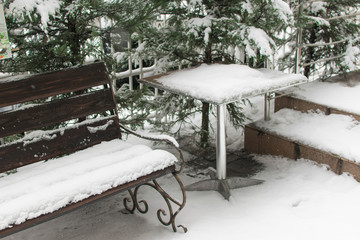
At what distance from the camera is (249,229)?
281 cm

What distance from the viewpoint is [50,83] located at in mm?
2920

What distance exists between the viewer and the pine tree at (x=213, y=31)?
3303 millimetres

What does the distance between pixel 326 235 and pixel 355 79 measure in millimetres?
2225

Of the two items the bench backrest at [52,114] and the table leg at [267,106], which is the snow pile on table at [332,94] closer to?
the table leg at [267,106]

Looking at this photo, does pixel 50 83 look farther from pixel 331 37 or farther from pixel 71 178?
pixel 331 37

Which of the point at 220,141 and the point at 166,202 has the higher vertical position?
the point at 220,141

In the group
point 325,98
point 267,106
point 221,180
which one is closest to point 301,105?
point 325,98

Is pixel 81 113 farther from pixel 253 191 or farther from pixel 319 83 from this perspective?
pixel 319 83

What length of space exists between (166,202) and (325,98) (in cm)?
194

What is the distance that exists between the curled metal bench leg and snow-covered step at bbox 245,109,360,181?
1165 mm

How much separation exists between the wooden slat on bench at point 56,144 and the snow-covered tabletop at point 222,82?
0.59 metres

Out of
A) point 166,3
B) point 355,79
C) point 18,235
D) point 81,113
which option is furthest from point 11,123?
point 355,79

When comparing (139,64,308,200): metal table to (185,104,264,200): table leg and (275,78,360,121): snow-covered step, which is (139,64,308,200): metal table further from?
(275,78,360,121): snow-covered step

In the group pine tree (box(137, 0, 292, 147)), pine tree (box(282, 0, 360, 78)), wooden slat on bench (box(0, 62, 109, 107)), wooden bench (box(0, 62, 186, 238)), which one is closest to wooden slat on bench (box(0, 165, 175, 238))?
wooden bench (box(0, 62, 186, 238))
